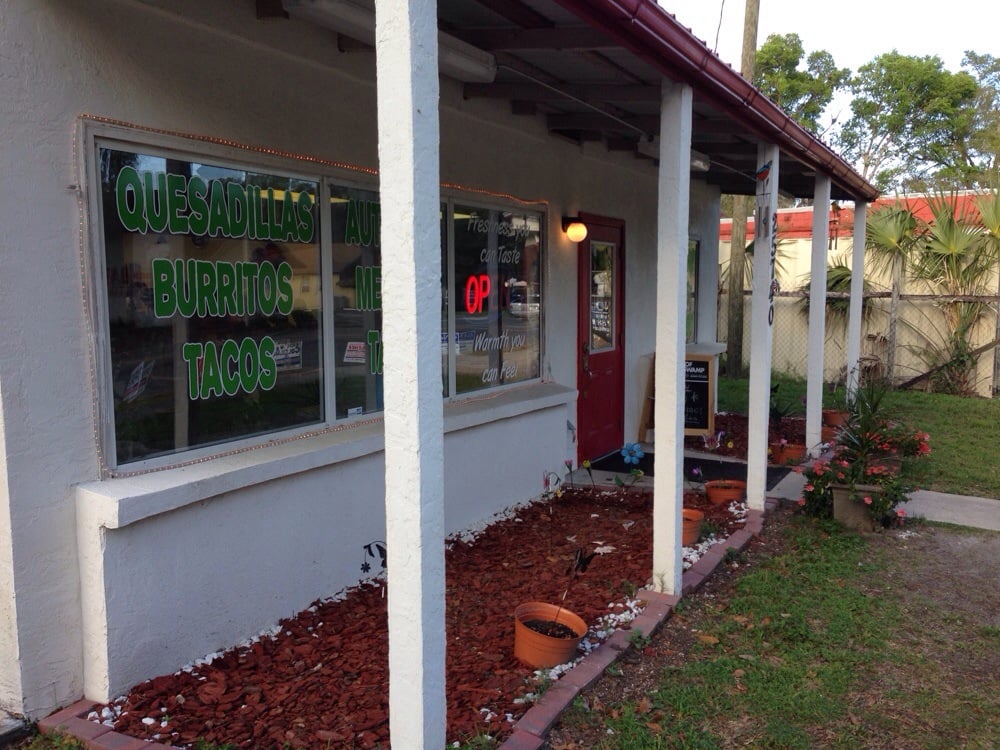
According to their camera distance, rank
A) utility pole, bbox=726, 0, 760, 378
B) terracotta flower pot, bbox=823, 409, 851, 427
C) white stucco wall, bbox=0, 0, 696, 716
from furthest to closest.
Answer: utility pole, bbox=726, 0, 760, 378
terracotta flower pot, bbox=823, 409, 851, 427
white stucco wall, bbox=0, 0, 696, 716

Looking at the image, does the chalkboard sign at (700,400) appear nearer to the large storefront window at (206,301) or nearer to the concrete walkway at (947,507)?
the concrete walkway at (947,507)

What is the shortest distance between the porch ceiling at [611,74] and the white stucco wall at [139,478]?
0.56 meters

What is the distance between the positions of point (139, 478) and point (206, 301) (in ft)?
2.82

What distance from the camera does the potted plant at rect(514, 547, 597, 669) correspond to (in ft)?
11.6

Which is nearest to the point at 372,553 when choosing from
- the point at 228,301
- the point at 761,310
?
the point at 228,301

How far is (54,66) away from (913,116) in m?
37.2

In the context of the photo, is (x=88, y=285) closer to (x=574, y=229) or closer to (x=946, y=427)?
(x=574, y=229)

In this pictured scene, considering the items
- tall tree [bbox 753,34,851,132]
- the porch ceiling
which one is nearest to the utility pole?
the porch ceiling

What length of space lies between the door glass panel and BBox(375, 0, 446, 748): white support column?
5.13 metres

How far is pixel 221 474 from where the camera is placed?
356 cm

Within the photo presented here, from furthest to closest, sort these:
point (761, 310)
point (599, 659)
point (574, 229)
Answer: point (574, 229) < point (761, 310) < point (599, 659)

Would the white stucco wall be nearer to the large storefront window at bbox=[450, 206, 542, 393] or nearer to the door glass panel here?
the large storefront window at bbox=[450, 206, 542, 393]

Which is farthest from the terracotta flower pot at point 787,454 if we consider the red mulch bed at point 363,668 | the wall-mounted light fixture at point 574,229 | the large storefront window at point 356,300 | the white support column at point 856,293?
the large storefront window at point 356,300

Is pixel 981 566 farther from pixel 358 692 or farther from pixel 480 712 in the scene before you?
pixel 358 692
